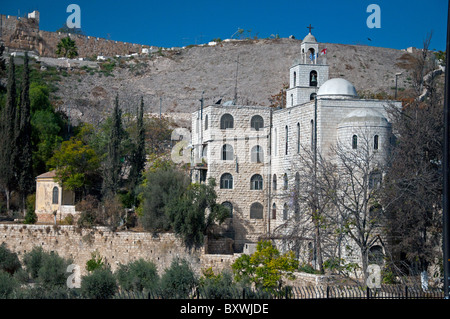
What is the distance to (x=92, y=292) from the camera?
84.3 ft

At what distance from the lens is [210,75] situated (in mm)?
87375

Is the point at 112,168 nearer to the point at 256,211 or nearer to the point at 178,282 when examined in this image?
the point at 256,211

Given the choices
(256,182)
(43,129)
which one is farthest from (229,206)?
(43,129)

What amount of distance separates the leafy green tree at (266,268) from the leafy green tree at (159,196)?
7.16 meters

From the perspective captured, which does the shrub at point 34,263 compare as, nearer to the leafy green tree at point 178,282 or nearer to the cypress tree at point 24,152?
the cypress tree at point 24,152

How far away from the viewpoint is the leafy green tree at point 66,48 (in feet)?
300

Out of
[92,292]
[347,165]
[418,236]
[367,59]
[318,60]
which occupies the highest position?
[367,59]

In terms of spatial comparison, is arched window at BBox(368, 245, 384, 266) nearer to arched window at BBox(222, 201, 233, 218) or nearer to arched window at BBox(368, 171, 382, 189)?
arched window at BBox(368, 171, 382, 189)

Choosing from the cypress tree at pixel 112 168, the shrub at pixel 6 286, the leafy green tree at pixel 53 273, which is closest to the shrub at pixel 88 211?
the cypress tree at pixel 112 168

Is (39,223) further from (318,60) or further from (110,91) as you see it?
(110,91)

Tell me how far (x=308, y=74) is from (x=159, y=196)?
11.3 m

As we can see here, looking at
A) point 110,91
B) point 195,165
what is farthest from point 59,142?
point 110,91

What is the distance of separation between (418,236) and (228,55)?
6653 cm

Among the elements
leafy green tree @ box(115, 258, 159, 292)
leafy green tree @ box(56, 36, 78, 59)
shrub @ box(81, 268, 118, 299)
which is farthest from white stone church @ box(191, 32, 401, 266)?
leafy green tree @ box(56, 36, 78, 59)
